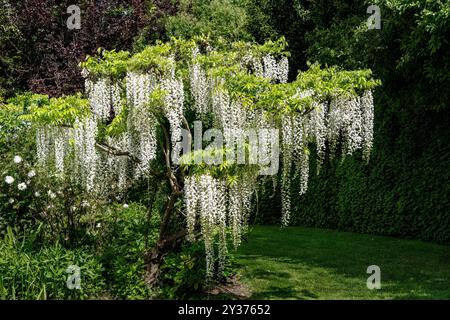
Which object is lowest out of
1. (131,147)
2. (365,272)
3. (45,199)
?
(365,272)

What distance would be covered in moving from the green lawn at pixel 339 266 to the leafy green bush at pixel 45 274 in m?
2.06

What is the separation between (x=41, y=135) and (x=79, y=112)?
0.77 metres

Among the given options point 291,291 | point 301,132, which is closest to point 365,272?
point 291,291

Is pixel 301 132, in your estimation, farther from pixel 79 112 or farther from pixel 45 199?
pixel 45 199

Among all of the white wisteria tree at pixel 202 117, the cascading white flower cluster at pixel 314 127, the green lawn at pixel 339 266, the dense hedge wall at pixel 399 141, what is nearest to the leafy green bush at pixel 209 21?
the dense hedge wall at pixel 399 141

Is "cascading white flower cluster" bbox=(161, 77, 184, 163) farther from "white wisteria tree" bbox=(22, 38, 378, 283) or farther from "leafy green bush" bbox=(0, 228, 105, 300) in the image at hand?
"leafy green bush" bbox=(0, 228, 105, 300)

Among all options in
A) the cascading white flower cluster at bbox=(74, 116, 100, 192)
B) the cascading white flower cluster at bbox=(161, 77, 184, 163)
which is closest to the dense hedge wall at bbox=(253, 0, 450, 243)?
the cascading white flower cluster at bbox=(161, 77, 184, 163)

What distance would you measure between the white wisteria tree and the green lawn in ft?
4.85

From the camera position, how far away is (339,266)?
901 centimetres

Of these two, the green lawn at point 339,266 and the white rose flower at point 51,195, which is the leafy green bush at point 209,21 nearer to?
the green lawn at point 339,266

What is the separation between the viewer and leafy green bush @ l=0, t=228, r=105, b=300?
579 centimetres

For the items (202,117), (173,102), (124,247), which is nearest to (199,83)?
(202,117)

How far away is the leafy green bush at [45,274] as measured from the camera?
5.79 meters
